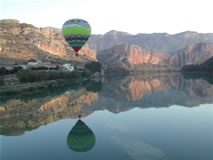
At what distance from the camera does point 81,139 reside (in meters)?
9.47

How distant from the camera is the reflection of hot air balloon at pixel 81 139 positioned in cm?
862

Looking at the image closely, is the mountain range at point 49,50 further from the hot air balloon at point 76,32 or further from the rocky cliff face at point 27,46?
the hot air balloon at point 76,32

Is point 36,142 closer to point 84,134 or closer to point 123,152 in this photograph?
point 84,134

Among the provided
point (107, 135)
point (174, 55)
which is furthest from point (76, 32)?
point (174, 55)

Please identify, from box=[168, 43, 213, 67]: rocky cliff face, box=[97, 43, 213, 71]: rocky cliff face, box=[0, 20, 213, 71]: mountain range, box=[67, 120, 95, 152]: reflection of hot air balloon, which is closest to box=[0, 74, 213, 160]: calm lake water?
Result: box=[67, 120, 95, 152]: reflection of hot air balloon

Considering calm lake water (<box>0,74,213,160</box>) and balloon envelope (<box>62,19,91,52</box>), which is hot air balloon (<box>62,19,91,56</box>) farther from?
calm lake water (<box>0,74,213,160</box>)

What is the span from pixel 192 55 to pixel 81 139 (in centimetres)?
19088

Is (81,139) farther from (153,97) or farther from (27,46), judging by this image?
(27,46)

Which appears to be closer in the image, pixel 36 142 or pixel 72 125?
pixel 36 142

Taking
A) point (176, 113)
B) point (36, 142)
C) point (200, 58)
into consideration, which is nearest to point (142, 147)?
point (36, 142)

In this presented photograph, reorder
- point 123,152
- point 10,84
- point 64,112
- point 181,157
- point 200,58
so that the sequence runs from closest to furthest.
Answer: point 181,157 → point 123,152 → point 64,112 → point 10,84 → point 200,58

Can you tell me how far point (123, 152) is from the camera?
8.11m

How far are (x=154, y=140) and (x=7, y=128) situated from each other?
784 centimetres

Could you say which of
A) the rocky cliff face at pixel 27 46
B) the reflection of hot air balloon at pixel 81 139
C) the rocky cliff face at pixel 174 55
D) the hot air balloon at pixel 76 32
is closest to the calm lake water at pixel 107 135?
the reflection of hot air balloon at pixel 81 139
